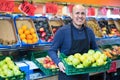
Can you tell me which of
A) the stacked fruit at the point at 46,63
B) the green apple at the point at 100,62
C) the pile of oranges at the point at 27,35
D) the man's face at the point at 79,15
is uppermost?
the man's face at the point at 79,15

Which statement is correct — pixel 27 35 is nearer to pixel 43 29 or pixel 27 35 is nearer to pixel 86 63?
pixel 43 29

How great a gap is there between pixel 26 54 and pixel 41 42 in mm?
322

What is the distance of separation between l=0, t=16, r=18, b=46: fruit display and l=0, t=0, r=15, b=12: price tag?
0.15 meters

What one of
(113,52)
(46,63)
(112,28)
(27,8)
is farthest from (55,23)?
(112,28)

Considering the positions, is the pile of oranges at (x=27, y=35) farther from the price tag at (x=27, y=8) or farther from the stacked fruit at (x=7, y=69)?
the stacked fruit at (x=7, y=69)

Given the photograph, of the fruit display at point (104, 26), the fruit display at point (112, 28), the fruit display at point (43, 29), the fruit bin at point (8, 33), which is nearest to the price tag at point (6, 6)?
the fruit bin at point (8, 33)

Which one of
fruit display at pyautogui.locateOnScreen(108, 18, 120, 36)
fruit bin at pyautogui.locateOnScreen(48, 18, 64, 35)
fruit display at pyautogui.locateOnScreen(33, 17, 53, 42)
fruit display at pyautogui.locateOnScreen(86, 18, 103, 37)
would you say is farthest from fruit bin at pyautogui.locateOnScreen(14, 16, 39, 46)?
fruit display at pyautogui.locateOnScreen(108, 18, 120, 36)

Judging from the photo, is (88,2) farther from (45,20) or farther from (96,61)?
(96,61)

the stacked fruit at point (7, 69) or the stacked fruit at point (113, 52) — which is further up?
the stacked fruit at point (7, 69)

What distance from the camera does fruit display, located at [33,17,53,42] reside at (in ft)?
13.3

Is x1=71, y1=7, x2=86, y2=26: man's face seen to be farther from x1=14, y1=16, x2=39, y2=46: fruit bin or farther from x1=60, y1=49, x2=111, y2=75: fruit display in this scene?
x1=14, y1=16, x2=39, y2=46: fruit bin

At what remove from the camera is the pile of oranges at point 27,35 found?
375 cm

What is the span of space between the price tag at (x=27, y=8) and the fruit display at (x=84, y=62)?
1.54m

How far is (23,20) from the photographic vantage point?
4.01 metres
